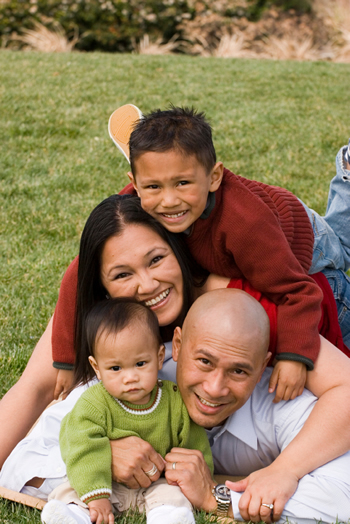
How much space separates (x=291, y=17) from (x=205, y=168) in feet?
48.3

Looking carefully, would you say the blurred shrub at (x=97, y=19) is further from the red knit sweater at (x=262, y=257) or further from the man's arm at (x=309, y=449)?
the man's arm at (x=309, y=449)

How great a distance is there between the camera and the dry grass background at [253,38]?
47.1 feet

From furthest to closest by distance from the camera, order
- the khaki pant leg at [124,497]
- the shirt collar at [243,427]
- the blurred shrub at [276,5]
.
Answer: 1. the blurred shrub at [276,5]
2. the shirt collar at [243,427]
3. the khaki pant leg at [124,497]

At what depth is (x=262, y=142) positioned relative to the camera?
854cm

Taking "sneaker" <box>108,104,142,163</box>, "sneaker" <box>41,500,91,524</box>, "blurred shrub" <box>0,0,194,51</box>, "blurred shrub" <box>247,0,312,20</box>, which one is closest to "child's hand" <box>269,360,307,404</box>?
"sneaker" <box>41,500,91,524</box>

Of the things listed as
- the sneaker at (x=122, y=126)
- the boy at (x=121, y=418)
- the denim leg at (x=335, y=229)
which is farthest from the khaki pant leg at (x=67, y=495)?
the sneaker at (x=122, y=126)

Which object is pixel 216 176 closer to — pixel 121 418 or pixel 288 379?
pixel 288 379

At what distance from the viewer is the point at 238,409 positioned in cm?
301

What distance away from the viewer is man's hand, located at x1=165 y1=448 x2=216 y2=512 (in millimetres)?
2791

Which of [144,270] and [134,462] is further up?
[144,270]

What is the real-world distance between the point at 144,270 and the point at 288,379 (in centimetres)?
88

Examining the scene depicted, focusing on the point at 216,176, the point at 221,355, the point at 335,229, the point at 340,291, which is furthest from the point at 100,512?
the point at 335,229

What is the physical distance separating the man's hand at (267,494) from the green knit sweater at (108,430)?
291mm

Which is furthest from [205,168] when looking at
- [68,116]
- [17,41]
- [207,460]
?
[17,41]
